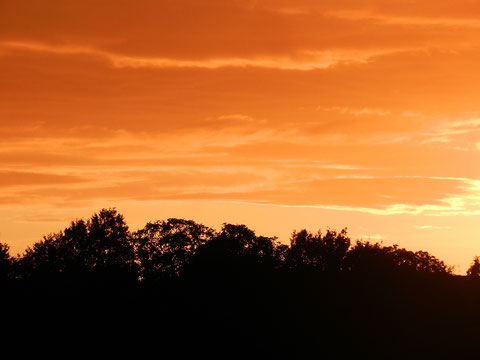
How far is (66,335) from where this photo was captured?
162 ft

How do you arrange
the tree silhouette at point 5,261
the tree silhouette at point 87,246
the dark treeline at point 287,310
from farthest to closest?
1. the tree silhouette at point 87,246
2. the tree silhouette at point 5,261
3. the dark treeline at point 287,310

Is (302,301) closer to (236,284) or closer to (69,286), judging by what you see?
(236,284)

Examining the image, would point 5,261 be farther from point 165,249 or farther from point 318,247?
point 318,247

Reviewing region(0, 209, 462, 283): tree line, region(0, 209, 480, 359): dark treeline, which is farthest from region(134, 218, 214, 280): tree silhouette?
region(0, 209, 480, 359): dark treeline

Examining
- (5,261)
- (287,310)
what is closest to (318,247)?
(5,261)

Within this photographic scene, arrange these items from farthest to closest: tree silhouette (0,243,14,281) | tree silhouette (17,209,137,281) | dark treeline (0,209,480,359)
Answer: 1. tree silhouette (17,209,137,281)
2. tree silhouette (0,243,14,281)
3. dark treeline (0,209,480,359)

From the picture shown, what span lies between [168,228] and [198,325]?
72.7 m

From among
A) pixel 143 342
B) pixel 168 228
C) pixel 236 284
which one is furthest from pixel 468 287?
pixel 168 228

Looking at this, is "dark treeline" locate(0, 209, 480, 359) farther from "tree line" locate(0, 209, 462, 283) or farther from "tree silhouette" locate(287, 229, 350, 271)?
"tree silhouette" locate(287, 229, 350, 271)

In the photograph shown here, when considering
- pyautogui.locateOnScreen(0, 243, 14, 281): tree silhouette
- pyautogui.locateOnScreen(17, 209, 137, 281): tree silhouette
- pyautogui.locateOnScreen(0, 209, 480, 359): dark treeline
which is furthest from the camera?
pyautogui.locateOnScreen(17, 209, 137, 281): tree silhouette

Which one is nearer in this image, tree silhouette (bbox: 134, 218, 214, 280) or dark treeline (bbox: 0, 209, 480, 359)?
dark treeline (bbox: 0, 209, 480, 359)

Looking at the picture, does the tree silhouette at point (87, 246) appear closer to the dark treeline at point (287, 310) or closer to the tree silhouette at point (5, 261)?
the tree silhouette at point (5, 261)

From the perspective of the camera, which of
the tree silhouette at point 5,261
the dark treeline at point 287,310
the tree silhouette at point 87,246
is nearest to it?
the dark treeline at point 287,310

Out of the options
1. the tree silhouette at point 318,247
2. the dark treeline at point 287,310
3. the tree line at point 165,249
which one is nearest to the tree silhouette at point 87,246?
the tree line at point 165,249
